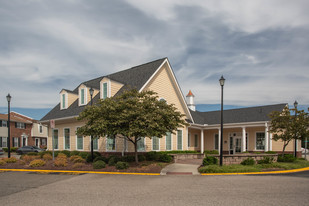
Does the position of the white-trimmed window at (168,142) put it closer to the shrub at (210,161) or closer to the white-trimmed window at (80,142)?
the shrub at (210,161)

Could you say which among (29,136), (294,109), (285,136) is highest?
(294,109)

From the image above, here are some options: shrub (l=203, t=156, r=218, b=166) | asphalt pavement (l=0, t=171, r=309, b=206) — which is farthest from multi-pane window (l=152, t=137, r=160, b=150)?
asphalt pavement (l=0, t=171, r=309, b=206)

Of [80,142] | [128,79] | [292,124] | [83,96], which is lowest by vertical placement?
[80,142]

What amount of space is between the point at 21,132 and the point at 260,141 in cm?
3945

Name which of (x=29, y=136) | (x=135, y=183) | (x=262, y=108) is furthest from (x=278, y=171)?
(x=29, y=136)

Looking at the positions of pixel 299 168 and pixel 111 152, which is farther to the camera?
pixel 111 152

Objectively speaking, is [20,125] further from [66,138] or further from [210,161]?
[210,161]

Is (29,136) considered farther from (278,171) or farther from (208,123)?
(278,171)

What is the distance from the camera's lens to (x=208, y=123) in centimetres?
2947

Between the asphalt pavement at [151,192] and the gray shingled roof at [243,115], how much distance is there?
16723 millimetres

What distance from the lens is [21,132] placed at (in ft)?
149

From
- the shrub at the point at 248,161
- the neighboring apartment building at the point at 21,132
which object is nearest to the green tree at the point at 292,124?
the shrub at the point at 248,161

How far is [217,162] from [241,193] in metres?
7.49

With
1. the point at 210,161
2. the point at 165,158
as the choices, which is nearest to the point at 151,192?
the point at 210,161
